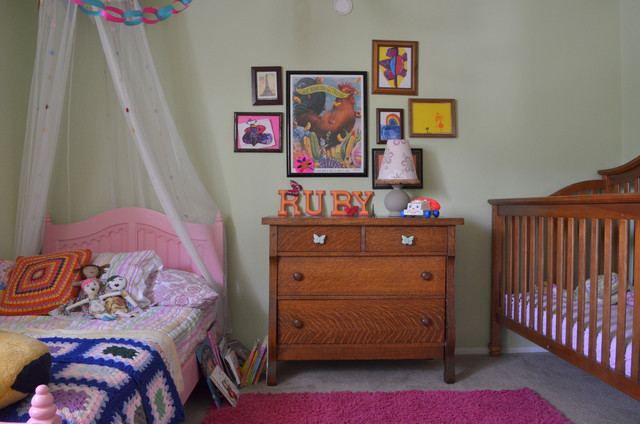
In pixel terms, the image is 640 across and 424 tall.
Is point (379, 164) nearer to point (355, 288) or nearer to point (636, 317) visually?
point (355, 288)

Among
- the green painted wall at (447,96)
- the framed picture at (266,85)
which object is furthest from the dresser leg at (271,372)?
the framed picture at (266,85)

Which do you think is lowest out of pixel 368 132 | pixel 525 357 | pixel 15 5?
pixel 525 357

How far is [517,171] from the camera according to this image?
2844 millimetres

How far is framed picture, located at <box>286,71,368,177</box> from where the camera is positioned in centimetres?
273

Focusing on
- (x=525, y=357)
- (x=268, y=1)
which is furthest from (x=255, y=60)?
(x=525, y=357)

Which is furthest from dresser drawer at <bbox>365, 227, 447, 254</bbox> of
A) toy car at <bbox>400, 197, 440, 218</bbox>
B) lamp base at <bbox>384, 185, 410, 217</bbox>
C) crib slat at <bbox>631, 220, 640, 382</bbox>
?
crib slat at <bbox>631, 220, 640, 382</bbox>

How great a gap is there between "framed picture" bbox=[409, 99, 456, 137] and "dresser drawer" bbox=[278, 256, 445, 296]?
0.99m

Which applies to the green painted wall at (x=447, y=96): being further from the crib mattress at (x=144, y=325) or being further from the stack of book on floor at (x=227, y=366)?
the crib mattress at (x=144, y=325)

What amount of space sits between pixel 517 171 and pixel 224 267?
7.19 feet

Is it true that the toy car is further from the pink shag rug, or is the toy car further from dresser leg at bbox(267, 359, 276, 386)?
dresser leg at bbox(267, 359, 276, 386)

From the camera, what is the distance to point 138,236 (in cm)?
257

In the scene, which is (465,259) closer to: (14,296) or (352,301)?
(352,301)

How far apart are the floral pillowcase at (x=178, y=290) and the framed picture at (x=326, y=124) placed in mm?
970

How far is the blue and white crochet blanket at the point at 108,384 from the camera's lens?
108 centimetres
